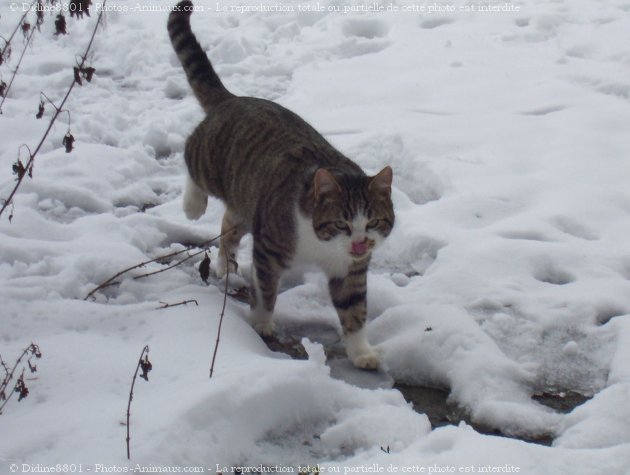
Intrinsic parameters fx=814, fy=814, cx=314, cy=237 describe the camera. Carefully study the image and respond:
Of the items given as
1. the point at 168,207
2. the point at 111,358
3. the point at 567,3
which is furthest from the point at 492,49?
the point at 111,358

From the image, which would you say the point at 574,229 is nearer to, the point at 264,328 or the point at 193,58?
the point at 264,328

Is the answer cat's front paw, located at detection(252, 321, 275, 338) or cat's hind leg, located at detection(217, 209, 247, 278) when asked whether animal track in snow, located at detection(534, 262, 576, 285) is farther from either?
cat's hind leg, located at detection(217, 209, 247, 278)

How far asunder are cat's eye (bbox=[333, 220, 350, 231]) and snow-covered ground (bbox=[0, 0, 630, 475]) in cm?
53

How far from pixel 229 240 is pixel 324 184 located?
105 cm

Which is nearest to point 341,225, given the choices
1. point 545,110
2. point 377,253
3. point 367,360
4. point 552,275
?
point 367,360

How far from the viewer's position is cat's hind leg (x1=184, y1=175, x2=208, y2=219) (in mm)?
4434

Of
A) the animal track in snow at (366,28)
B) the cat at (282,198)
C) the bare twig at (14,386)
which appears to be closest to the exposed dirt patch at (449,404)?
the cat at (282,198)

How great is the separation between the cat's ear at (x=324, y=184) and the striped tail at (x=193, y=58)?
1375mm

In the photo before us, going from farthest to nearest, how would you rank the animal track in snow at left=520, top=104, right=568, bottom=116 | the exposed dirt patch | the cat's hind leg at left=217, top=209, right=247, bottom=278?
the animal track in snow at left=520, top=104, right=568, bottom=116 < the cat's hind leg at left=217, top=209, right=247, bottom=278 < the exposed dirt patch

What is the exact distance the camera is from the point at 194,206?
4441mm

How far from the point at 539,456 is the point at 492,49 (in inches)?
199

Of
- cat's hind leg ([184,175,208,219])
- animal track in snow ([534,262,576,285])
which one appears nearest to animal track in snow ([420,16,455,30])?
A: cat's hind leg ([184,175,208,219])

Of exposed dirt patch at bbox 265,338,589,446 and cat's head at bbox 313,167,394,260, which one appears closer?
exposed dirt patch at bbox 265,338,589,446

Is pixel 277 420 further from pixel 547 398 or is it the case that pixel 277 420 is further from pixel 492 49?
pixel 492 49
